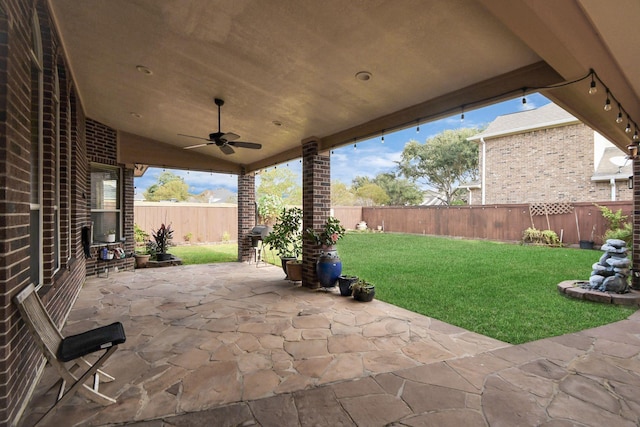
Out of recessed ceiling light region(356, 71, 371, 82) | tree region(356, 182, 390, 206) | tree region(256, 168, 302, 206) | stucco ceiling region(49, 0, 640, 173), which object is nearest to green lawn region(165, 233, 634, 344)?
stucco ceiling region(49, 0, 640, 173)

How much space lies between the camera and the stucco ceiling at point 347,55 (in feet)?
7.66

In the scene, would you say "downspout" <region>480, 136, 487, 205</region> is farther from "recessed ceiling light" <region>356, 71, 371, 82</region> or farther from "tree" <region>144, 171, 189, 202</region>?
"tree" <region>144, 171, 189, 202</region>

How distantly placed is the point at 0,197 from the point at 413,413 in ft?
9.33

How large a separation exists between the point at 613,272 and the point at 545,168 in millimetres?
9689

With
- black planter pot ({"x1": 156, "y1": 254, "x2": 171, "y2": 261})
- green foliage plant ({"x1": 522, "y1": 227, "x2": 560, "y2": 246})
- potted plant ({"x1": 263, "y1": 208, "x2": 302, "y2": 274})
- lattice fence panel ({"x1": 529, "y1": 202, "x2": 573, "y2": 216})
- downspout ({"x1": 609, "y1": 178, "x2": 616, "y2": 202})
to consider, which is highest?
downspout ({"x1": 609, "y1": 178, "x2": 616, "y2": 202})

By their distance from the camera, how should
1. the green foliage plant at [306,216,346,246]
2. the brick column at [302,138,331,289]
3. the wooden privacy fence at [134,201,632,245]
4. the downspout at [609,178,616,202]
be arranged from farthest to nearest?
the downspout at [609,178,616,202], the wooden privacy fence at [134,201,632,245], the brick column at [302,138,331,289], the green foliage plant at [306,216,346,246]

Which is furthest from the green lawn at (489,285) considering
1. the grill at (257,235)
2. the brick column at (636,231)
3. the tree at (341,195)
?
the tree at (341,195)

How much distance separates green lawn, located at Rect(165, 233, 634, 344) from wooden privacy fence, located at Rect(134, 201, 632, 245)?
154 cm

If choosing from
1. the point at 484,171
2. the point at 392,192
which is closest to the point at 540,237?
the point at 484,171

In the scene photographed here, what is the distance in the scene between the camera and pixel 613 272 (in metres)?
4.89

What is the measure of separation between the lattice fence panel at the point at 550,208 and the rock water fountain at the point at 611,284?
21.7 ft

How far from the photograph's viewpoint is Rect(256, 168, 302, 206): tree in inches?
768

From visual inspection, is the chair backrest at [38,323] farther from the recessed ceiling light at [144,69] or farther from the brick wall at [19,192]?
Answer: the recessed ceiling light at [144,69]

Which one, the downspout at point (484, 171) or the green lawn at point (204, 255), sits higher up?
the downspout at point (484, 171)
